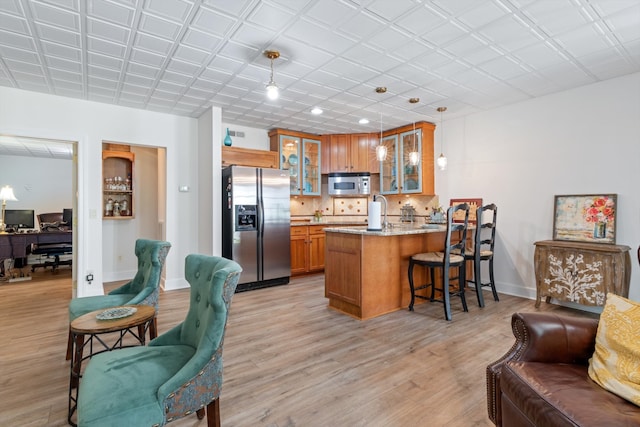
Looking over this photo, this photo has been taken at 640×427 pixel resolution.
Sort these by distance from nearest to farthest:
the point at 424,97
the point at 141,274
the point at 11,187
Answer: the point at 141,274 → the point at 424,97 → the point at 11,187

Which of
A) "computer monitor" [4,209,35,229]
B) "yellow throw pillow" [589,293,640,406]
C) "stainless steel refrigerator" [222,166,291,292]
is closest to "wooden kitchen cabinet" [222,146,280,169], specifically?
"stainless steel refrigerator" [222,166,291,292]

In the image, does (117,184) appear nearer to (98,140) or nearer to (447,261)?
(98,140)

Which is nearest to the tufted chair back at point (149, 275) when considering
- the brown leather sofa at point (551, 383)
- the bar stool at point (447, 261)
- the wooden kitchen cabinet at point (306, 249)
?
the brown leather sofa at point (551, 383)

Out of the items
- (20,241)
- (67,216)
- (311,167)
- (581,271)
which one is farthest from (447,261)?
(67,216)

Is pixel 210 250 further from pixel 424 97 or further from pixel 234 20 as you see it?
pixel 424 97

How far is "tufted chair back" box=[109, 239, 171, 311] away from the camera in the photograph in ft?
7.94

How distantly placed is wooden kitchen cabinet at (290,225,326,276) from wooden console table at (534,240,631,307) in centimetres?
326

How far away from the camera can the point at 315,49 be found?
290 centimetres

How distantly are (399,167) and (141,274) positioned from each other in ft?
14.5

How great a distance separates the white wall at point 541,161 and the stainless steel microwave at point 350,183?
146 centimetres

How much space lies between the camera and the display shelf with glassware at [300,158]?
18.7 feet

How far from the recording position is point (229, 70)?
10.9ft

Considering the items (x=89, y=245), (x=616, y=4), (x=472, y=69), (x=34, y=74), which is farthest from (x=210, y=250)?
(x=616, y=4)

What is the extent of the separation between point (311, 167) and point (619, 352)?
520 cm
